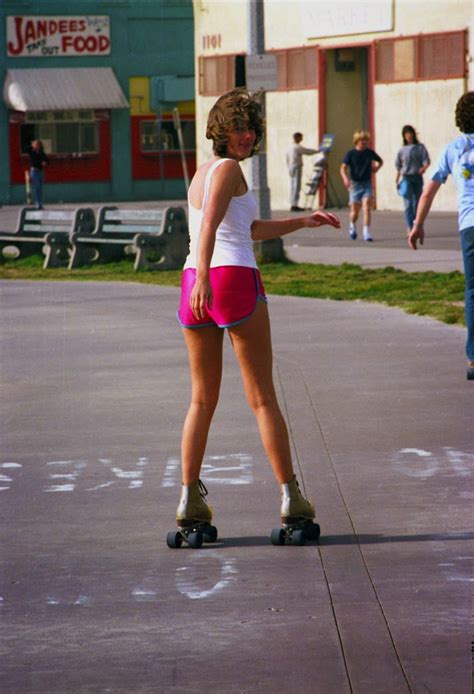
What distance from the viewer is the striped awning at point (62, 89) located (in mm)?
50250

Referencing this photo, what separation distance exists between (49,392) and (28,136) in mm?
42145

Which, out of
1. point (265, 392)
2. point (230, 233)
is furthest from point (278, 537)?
point (230, 233)

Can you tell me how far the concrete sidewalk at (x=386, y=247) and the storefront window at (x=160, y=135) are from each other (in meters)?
19.4

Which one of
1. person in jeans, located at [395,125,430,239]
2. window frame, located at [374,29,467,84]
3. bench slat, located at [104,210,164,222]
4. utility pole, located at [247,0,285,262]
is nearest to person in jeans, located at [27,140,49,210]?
window frame, located at [374,29,467,84]

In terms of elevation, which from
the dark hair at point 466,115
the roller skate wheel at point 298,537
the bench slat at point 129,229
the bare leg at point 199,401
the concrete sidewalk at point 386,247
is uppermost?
the dark hair at point 466,115

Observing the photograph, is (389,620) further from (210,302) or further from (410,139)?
(410,139)

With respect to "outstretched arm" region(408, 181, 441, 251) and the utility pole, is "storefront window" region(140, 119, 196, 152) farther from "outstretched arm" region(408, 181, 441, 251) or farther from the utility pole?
"outstretched arm" region(408, 181, 441, 251)

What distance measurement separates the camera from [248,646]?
4840mm

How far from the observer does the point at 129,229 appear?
21797 millimetres

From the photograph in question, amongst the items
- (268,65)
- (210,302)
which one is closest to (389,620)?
(210,302)

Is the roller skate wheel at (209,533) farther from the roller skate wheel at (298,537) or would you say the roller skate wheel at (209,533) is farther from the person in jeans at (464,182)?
the person in jeans at (464,182)

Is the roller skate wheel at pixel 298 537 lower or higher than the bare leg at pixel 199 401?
lower

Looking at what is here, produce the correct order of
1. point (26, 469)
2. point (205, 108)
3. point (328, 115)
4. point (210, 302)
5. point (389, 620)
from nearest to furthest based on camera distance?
point (389, 620)
point (210, 302)
point (26, 469)
point (328, 115)
point (205, 108)

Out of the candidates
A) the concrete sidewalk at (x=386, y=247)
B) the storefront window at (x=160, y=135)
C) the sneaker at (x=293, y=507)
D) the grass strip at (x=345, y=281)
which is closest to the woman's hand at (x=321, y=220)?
the sneaker at (x=293, y=507)
